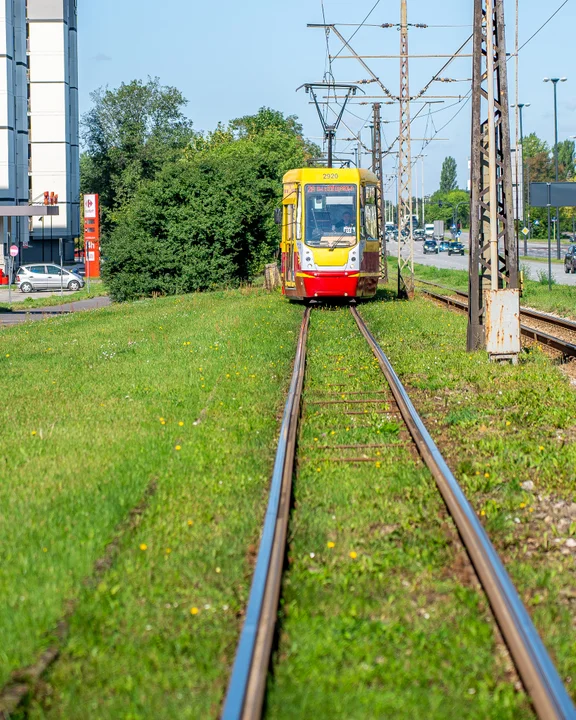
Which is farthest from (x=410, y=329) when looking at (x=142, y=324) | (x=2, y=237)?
(x=2, y=237)

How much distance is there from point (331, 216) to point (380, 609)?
21.7 m

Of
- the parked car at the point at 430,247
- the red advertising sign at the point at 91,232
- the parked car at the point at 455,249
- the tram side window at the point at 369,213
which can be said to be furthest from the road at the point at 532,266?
the red advertising sign at the point at 91,232

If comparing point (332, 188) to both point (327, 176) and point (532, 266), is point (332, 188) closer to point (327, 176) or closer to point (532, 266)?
point (327, 176)

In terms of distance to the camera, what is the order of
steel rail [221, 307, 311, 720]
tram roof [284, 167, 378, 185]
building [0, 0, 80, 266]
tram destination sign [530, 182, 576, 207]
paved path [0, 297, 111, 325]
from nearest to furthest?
steel rail [221, 307, 311, 720] → tram roof [284, 167, 378, 185] → tram destination sign [530, 182, 576, 207] → paved path [0, 297, 111, 325] → building [0, 0, 80, 266]

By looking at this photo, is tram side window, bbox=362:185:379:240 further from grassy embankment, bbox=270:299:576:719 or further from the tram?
grassy embankment, bbox=270:299:576:719

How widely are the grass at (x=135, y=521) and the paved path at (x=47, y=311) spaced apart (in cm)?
2084

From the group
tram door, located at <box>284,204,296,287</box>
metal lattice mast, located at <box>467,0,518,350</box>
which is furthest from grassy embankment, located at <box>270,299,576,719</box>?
tram door, located at <box>284,204,296,287</box>

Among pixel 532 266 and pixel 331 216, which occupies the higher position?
pixel 532 266

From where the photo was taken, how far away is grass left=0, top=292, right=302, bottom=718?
173 inches

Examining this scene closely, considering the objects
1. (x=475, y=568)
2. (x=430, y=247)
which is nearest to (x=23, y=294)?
(x=475, y=568)

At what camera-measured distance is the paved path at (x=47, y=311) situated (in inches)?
1402

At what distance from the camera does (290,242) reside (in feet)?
88.6

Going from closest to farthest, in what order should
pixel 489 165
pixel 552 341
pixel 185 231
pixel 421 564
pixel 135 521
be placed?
1. pixel 421 564
2. pixel 135 521
3. pixel 489 165
4. pixel 552 341
5. pixel 185 231

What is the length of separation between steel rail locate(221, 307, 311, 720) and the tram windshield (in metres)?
18.1
